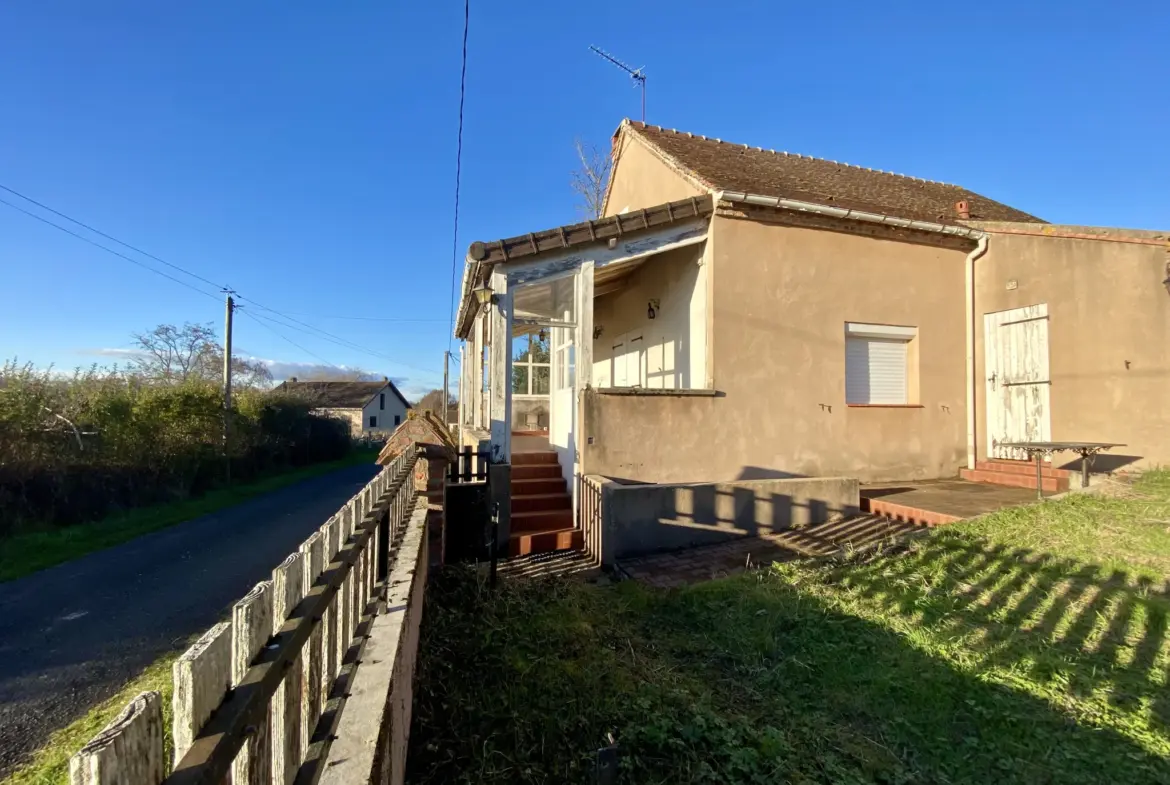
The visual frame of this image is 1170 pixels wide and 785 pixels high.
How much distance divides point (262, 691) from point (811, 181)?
10811 millimetres

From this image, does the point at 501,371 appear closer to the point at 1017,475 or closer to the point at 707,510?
the point at 707,510

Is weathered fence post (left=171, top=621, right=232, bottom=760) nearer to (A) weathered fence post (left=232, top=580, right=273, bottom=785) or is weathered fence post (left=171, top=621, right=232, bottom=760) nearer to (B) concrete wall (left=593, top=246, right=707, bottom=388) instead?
(A) weathered fence post (left=232, top=580, right=273, bottom=785)

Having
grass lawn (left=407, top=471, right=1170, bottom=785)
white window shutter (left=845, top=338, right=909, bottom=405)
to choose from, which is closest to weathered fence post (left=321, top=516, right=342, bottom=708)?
grass lawn (left=407, top=471, right=1170, bottom=785)

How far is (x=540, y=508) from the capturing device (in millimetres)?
7238

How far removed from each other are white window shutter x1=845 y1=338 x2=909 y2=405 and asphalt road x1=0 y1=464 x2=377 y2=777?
29.5 ft

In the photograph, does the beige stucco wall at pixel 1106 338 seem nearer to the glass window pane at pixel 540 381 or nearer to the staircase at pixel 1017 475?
the staircase at pixel 1017 475

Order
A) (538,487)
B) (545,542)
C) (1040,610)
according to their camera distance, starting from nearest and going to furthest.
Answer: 1. (1040,610)
2. (545,542)
3. (538,487)

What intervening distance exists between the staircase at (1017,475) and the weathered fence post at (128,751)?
32.0 ft

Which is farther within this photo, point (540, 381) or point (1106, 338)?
point (540, 381)

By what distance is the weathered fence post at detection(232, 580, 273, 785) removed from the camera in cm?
109

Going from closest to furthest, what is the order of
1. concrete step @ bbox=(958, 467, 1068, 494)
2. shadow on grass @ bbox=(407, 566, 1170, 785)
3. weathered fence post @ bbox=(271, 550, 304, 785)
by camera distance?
1. weathered fence post @ bbox=(271, 550, 304, 785)
2. shadow on grass @ bbox=(407, 566, 1170, 785)
3. concrete step @ bbox=(958, 467, 1068, 494)

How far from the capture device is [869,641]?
360cm

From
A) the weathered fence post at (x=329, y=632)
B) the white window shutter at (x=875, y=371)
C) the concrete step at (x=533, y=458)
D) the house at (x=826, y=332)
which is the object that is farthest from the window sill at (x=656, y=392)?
the weathered fence post at (x=329, y=632)

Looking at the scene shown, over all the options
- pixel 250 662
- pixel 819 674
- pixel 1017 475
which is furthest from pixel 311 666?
pixel 1017 475
